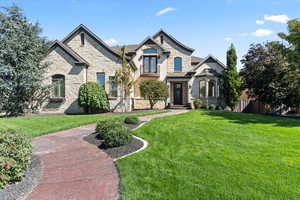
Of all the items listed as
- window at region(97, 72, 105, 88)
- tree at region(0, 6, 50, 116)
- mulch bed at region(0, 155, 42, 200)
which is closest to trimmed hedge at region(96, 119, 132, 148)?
mulch bed at region(0, 155, 42, 200)

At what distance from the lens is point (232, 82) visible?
1842cm

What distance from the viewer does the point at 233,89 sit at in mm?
18312

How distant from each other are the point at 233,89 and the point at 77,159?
54.7 feet

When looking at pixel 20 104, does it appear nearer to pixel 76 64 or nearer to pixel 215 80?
pixel 76 64

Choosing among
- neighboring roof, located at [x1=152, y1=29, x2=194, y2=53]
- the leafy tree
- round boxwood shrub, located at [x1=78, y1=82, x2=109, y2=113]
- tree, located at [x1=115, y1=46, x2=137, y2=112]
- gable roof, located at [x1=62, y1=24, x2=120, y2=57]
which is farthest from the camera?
neighboring roof, located at [x1=152, y1=29, x2=194, y2=53]

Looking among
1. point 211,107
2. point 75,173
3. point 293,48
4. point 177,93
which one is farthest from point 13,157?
point 177,93

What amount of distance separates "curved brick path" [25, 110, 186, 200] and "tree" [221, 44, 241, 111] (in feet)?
50.8

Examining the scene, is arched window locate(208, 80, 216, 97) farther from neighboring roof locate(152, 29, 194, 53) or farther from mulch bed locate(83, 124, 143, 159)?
mulch bed locate(83, 124, 143, 159)

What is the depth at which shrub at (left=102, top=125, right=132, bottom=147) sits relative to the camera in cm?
633

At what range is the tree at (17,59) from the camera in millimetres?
7836

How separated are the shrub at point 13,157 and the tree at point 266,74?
1750cm

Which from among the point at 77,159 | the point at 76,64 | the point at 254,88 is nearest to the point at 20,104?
the point at 77,159

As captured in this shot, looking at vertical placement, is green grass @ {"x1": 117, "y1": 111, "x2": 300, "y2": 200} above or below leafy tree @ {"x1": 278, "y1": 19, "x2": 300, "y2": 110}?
below

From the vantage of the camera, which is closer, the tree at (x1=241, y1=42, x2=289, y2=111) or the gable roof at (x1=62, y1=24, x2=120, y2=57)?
the tree at (x1=241, y1=42, x2=289, y2=111)
